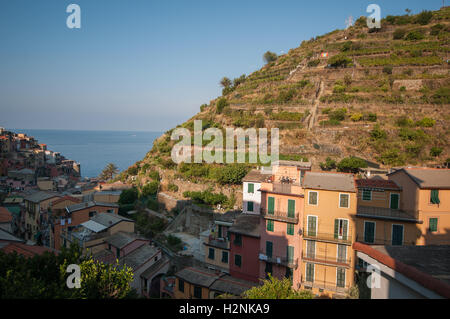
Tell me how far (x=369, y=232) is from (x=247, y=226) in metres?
7.52

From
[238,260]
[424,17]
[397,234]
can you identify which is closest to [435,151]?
[397,234]

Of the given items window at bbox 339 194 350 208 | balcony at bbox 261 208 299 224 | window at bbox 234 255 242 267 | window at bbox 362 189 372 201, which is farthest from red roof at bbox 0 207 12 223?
window at bbox 362 189 372 201

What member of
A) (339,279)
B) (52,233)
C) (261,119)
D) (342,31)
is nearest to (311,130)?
(261,119)

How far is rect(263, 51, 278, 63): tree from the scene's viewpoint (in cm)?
6575

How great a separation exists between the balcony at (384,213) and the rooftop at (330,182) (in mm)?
1584

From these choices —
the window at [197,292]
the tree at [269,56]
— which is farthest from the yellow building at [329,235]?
the tree at [269,56]

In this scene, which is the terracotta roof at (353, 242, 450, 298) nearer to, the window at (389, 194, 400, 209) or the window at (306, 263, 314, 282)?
the window at (306, 263, 314, 282)

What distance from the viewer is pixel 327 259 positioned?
1530 cm

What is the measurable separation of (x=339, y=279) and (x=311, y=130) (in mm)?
21609

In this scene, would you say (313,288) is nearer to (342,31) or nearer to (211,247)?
(211,247)

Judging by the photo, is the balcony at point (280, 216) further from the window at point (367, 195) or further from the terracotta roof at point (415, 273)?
the terracotta roof at point (415, 273)

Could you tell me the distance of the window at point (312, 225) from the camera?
15531mm

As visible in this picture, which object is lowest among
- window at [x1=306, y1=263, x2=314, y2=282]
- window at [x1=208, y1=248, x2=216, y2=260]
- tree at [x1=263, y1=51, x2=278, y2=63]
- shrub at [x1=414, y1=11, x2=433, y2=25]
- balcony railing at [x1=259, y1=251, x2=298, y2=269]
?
window at [x1=208, y1=248, x2=216, y2=260]

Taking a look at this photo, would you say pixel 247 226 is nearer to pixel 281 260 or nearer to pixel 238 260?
pixel 238 260
